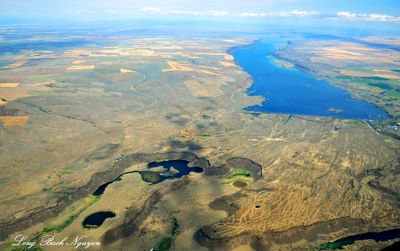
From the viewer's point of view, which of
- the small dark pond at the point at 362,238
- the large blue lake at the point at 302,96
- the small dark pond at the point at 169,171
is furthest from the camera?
the large blue lake at the point at 302,96

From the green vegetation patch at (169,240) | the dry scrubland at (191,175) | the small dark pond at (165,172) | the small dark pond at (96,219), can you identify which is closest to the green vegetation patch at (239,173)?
the dry scrubland at (191,175)

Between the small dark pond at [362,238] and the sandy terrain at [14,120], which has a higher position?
the sandy terrain at [14,120]

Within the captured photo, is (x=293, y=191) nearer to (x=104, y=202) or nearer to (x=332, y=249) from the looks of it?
(x=332, y=249)

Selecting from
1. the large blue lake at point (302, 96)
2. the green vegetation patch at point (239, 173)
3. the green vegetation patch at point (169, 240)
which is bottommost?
the large blue lake at point (302, 96)

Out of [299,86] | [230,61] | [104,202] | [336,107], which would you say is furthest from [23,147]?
[230,61]

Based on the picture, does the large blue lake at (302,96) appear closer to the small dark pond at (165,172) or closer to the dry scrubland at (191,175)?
the dry scrubland at (191,175)

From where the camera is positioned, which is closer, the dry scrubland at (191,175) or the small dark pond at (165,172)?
the dry scrubland at (191,175)

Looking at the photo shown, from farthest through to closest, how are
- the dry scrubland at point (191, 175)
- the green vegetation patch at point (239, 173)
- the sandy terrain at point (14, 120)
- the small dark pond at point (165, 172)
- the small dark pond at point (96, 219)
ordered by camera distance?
1. the sandy terrain at point (14, 120)
2. the green vegetation patch at point (239, 173)
3. the small dark pond at point (165, 172)
4. the small dark pond at point (96, 219)
5. the dry scrubland at point (191, 175)

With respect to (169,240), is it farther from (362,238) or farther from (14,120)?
(14,120)
